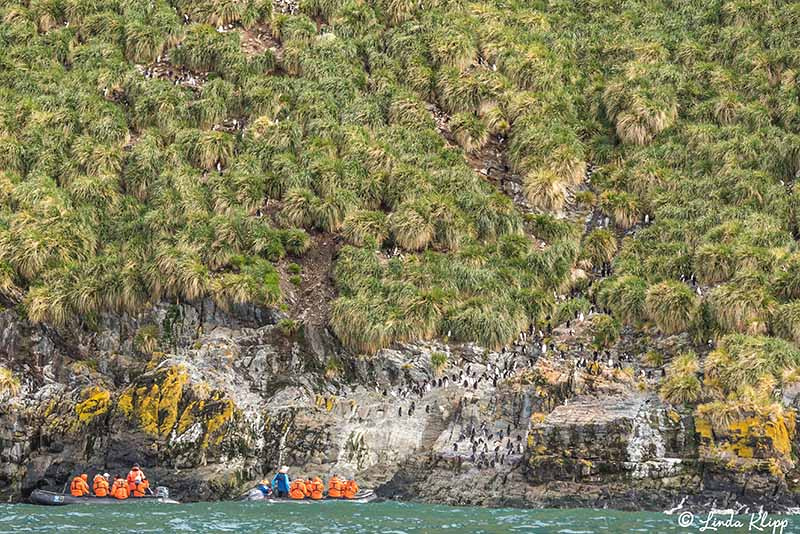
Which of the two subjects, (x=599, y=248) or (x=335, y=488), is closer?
(x=335, y=488)

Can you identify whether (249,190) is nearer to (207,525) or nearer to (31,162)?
(31,162)

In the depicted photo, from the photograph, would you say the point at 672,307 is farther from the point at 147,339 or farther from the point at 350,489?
the point at 147,339

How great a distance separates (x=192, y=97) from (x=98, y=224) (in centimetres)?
806

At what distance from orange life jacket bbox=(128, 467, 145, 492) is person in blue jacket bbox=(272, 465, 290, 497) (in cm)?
385

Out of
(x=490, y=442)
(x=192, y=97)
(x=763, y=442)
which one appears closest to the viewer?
(x=763, y=442)

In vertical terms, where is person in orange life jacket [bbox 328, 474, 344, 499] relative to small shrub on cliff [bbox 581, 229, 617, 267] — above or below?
below

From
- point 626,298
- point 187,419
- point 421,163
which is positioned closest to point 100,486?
point 187,419

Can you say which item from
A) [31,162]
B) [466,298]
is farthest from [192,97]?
[466,298]

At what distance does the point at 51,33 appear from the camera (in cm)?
4988

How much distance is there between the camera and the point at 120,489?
31734 mm

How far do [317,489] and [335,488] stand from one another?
20.5 inches

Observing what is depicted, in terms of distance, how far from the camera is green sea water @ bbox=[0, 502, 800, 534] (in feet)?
88.1

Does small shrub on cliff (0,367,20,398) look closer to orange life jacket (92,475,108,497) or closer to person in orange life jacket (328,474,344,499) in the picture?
orange life jacket (92,475,108,497)

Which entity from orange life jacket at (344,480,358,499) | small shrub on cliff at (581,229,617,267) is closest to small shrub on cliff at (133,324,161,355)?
orange life jacket at (344,480,358,499)
